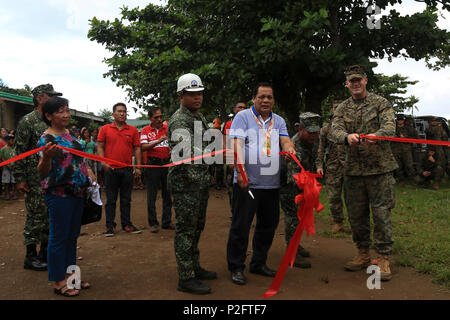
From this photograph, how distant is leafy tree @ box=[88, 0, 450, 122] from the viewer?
9258 millimetres

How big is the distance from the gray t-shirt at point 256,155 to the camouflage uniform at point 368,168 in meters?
0.82

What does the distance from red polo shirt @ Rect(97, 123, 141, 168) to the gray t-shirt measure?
3.01 metres

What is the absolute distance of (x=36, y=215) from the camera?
14.0 ft

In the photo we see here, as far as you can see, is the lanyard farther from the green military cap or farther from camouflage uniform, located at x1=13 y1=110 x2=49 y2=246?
camouflage uniform, located at x1=13 y1=110 x2=49 y2=246

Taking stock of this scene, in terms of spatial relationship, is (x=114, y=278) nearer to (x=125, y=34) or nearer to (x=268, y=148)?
(x=268, y=148)

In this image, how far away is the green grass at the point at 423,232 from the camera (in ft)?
14.1

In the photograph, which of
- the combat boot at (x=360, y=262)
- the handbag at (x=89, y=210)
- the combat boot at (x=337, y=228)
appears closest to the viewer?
the handbag at (x=89, y=210)

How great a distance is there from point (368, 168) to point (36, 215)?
396 cm

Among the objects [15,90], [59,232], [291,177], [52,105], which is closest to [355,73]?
[291,177]

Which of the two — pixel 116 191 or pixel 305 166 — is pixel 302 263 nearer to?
pixel 305 166

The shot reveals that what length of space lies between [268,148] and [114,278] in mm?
2275

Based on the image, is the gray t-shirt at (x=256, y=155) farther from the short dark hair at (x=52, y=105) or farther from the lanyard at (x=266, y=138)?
the short dark hair at (x=52, y=105)

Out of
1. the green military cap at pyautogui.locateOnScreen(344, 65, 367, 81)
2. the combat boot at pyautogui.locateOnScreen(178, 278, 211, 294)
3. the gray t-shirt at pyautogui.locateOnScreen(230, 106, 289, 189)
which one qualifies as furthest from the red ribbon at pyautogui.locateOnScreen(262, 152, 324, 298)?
the green military cap at pyautogui.locateOnScreen(344, 65, 367, 81)

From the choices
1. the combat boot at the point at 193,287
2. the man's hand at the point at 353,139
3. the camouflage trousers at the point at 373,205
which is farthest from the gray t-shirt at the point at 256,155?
the combat boot at the point at 193,287
